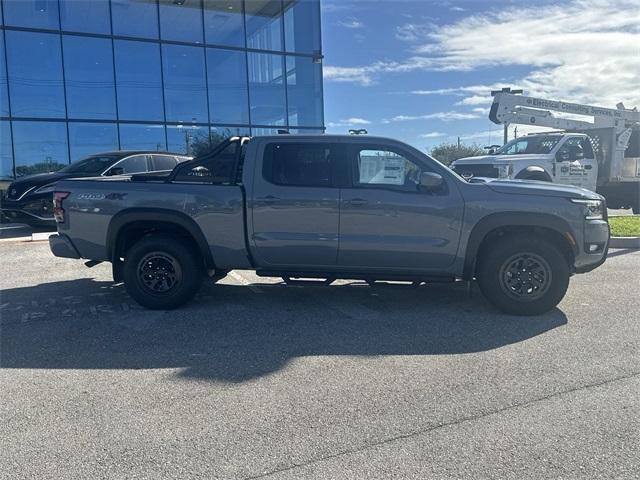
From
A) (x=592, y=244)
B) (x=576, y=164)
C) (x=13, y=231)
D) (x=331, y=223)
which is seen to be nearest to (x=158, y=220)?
(x=331, y=223)

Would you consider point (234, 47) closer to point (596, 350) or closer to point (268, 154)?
point (268, 154)

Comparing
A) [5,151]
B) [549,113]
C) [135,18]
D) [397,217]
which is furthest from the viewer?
[135,18]

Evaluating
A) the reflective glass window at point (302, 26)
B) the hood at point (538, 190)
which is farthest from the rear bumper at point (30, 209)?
the reflective glass window at point (302, 26)

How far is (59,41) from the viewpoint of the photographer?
17.4 metres

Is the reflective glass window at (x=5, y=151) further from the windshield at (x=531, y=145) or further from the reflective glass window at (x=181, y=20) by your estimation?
the windshield at (x=531, y=145)

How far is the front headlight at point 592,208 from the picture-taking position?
17.6 feet

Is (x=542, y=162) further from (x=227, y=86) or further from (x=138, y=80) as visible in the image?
(x=138, y=80)

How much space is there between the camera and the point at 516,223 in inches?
209

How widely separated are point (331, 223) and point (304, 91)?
16.2 metres

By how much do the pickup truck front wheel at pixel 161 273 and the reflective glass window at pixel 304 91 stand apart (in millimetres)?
15390

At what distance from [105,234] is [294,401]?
10.8 feet

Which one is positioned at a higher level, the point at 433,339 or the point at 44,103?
the point at 44,103

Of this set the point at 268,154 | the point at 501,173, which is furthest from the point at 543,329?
the point at 501,173

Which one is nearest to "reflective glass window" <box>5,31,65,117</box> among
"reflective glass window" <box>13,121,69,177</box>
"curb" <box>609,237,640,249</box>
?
"reflective glass window" <box>13,121,69,177</box>
